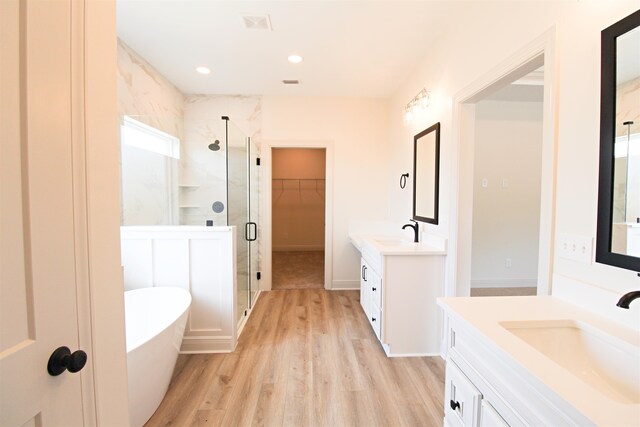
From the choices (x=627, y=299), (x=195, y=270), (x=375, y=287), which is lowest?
(x=375, y=287)

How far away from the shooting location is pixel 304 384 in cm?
196

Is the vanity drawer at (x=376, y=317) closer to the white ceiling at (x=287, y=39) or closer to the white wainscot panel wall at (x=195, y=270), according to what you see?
the white wainscot panel wall at (x=195, y=270)

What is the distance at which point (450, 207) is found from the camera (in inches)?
86.6

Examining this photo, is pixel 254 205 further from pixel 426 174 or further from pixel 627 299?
pixel 627 299

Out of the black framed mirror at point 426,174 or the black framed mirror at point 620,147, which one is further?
the black framed mirror at point 426,174

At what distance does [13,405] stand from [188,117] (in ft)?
12.2

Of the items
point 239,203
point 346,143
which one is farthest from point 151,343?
point 346,143

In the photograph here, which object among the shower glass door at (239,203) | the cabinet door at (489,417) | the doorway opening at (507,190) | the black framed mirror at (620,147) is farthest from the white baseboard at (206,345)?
the doorway opening at (507,190)

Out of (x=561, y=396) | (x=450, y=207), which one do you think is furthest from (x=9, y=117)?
(x=450, y=207)

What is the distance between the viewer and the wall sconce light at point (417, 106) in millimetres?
2597

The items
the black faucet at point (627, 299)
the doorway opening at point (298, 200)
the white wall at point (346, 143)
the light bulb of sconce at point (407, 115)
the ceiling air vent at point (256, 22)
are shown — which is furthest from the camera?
the doorway opening at point (298, 200)

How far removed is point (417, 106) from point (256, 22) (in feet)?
5.28

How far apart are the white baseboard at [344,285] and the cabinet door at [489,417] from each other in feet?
9.81

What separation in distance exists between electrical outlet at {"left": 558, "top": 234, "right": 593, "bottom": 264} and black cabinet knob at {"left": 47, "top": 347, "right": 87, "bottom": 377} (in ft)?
5.74
